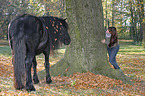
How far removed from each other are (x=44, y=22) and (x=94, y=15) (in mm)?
2562

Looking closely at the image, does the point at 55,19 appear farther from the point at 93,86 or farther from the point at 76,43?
the point at 93,86

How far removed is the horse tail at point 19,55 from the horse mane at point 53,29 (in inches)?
51.5

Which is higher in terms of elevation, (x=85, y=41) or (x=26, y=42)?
(x=26, y=42)

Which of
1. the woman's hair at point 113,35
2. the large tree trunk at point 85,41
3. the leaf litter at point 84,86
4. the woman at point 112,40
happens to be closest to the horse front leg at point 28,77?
the leaf litter at point 84,86

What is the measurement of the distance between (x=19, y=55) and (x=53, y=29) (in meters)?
1.89

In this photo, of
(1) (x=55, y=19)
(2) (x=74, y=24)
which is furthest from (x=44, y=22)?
(2) (x=74, y=24)

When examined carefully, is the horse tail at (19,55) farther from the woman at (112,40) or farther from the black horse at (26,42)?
the woman at (112,40)

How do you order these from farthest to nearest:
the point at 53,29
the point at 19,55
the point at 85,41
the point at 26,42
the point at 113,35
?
1. the point at 113,35
2. the point at 85,41
3. the point at 53,29
4. the point at 26,42
5. the point at 19,55

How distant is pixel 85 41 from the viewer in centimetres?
812

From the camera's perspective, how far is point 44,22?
21.9ft

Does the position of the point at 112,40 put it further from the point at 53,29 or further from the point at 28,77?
the point at 28,77

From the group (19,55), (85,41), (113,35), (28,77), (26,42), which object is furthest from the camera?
(113,35)

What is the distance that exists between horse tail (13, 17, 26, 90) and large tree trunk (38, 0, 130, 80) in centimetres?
291

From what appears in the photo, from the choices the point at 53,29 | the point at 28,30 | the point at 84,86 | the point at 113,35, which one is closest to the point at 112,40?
the point at 113,35
